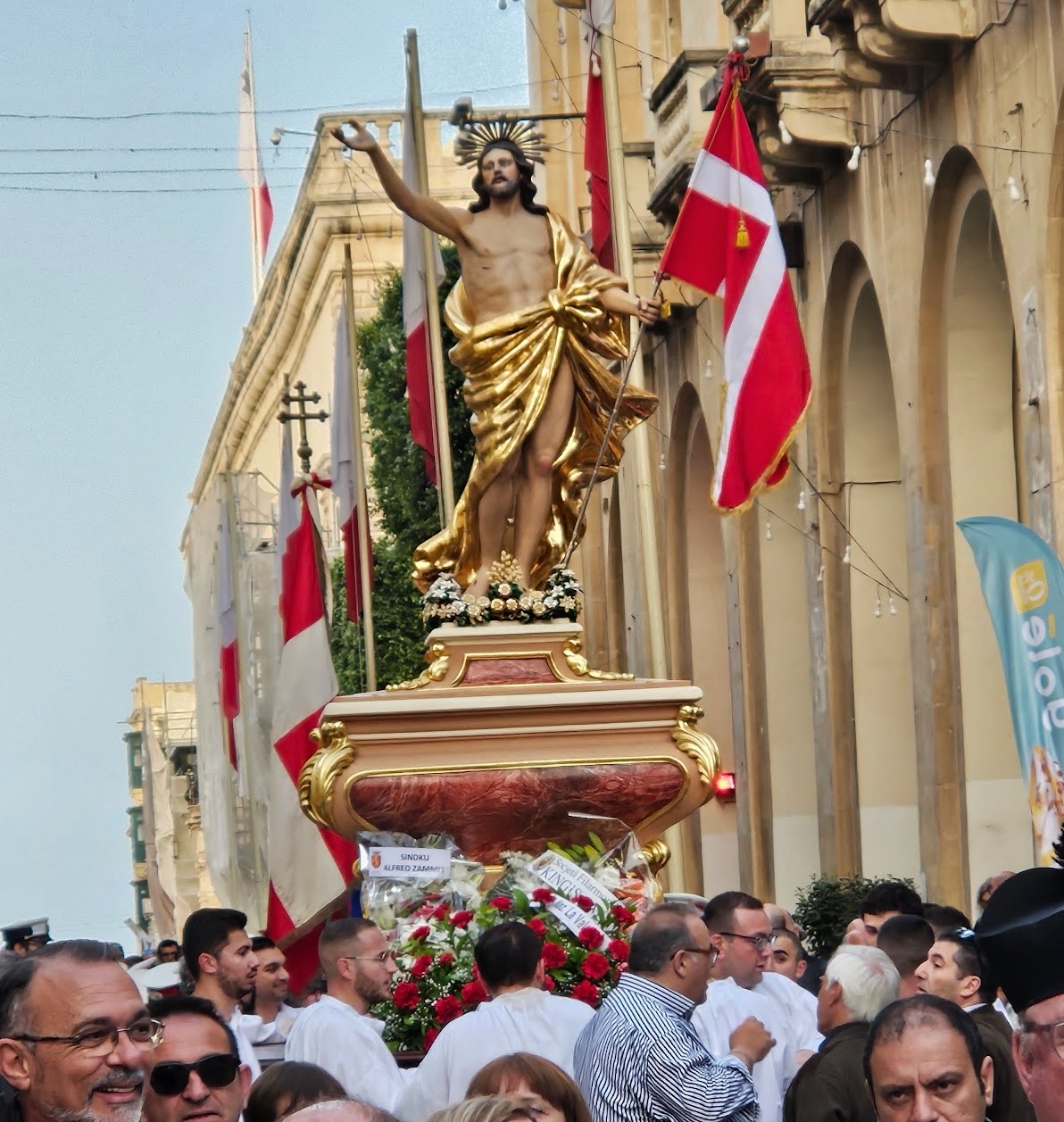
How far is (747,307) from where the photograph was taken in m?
14.2

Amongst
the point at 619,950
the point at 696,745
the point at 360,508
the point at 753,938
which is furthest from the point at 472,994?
the point at 360,508

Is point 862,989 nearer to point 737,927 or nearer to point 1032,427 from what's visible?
point 737,927

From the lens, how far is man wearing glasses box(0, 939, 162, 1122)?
520cm

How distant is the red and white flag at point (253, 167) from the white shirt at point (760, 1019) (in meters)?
44.7

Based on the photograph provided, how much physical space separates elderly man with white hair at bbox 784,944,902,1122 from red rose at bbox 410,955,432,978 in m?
2.91

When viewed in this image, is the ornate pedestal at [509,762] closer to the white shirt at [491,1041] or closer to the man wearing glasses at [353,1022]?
the man wearing glasses at [353,1022]

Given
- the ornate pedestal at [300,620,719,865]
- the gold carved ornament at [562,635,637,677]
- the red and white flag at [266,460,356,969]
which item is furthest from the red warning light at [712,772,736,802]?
the ornate pedestal at [300,620,719,865]

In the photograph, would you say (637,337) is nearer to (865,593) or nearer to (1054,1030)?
(865,593)

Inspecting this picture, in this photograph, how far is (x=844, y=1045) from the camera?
7723 millimetres

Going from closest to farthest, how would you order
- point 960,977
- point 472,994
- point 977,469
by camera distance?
point 960,977 → point 472,994 → point 977,469

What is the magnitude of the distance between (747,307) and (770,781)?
32.5 feet

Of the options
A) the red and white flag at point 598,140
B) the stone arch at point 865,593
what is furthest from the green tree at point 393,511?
the red and white flag at point 598,140

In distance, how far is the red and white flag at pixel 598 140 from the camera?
54.0ft

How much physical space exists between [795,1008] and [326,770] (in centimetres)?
397
